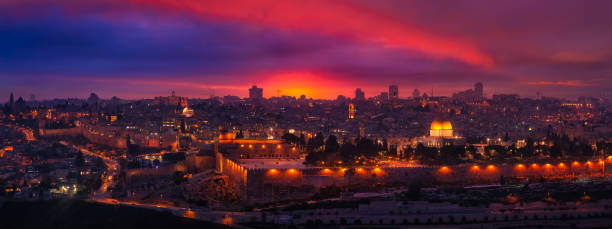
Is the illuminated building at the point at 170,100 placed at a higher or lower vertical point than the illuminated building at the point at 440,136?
higher

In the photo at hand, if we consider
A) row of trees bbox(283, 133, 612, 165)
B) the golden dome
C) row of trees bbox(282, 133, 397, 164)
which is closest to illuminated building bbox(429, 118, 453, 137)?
the golden dome

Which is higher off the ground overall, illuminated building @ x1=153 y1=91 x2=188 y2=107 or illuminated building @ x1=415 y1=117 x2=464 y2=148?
illuminated building @ x1=153 y1=91 x2=188 y2=107

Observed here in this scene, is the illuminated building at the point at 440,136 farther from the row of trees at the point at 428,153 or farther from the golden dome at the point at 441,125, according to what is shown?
the row of trees at the point at 428,153

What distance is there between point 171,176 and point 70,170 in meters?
8.31

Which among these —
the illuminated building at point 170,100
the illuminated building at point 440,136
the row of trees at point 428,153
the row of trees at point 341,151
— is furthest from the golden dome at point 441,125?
the illuminated building at point 170,100

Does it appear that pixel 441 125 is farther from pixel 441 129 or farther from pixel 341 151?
pixel 341 151

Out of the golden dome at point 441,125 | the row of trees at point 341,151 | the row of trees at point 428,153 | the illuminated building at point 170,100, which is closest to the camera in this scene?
the row of trees at point 341,151

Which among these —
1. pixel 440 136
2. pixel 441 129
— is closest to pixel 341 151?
pixel 440 136

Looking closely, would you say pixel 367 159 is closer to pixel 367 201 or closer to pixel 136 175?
pixel 367 201

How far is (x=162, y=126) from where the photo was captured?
2781 inches

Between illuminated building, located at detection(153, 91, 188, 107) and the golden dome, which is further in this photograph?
illuminated building, located at detection(153, 91, 188, 107)

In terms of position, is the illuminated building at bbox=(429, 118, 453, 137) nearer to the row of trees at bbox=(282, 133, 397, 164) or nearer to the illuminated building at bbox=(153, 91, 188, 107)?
the row of trees at bbox=(282, 133, 397, 164)

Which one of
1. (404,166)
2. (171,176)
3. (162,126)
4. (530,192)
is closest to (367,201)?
(404,166)

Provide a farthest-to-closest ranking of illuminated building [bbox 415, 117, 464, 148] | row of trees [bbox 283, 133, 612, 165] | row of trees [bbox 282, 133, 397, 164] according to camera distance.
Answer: illuminated building [bbox 415, 117, 464, 148]
row of trees [bbox 283, 133, 612, 165]
row of trees [bbox 282, 133, 397, 164]
